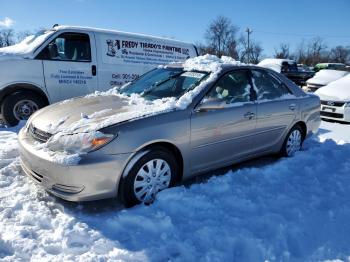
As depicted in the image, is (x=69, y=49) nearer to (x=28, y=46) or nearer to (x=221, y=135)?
(x=28, y=46)

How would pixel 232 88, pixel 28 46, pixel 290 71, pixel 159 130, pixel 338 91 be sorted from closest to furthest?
pixel 159 130
pixel 232 88
pixel 28 46
pixel 338 91
pixel 290 71

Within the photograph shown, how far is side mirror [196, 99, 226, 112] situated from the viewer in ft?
12.9

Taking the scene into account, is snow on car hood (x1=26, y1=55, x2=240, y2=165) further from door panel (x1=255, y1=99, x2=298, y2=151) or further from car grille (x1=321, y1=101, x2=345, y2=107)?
car grille (x1=321, y1=101, x2=345, y2=107)

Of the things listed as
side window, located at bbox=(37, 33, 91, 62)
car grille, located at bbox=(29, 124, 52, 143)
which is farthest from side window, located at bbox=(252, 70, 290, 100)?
side window, located at bbox=(37, 33, 91, 62)

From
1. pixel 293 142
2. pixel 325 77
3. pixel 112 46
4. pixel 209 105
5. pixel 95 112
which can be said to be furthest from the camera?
pixel 325 77

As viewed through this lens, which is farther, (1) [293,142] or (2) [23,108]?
(2) [23,108]

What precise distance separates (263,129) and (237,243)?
2.15 meters

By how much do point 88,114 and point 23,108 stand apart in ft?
11.6

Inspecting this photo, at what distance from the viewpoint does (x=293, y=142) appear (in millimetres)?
5453

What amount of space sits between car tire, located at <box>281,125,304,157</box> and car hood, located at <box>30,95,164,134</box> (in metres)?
2.44

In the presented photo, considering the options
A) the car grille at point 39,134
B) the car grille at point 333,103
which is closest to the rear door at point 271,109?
the car grille at point 39,134

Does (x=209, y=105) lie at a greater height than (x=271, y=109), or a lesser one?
greater

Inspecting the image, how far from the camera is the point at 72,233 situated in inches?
118

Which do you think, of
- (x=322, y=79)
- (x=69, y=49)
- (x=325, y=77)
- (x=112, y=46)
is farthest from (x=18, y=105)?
(x=325, y=77)
